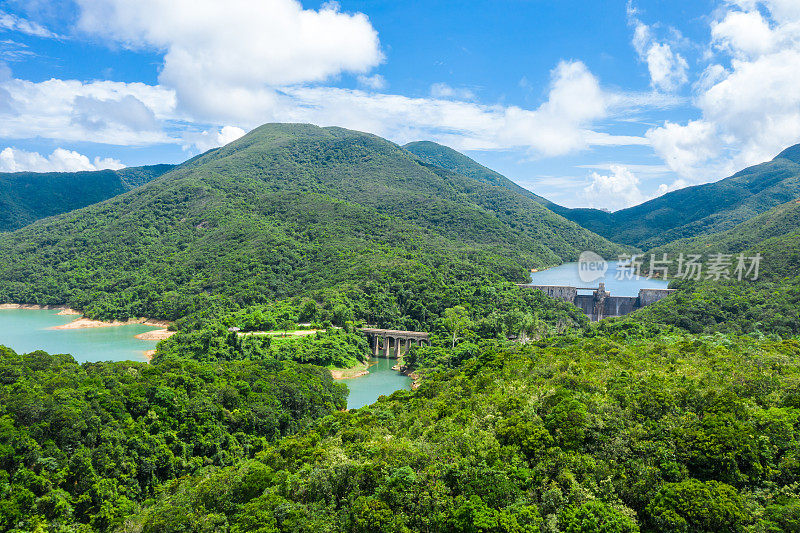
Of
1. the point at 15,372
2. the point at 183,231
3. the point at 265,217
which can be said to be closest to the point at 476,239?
the point at 265,217

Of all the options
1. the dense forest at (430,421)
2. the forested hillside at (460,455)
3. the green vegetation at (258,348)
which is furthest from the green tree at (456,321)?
the forested hillside at (460,455)

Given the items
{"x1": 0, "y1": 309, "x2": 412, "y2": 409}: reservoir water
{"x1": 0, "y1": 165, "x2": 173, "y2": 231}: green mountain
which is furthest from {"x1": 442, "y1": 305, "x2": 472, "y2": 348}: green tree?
{"x1": 0, "y1": 165, "x2": 173, "y2": 231}: green mountain

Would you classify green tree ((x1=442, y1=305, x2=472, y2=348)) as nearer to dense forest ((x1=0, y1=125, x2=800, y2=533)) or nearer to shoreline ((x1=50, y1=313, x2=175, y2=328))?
dense forest ((x1=0, y1=125, x2=800, y2=533))

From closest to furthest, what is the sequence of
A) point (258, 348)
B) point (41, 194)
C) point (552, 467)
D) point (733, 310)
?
point (552, 467)
point (733, 310)
point (258, 348)
point (41, 194)

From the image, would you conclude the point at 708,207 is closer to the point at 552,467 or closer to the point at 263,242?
the point at 263,242

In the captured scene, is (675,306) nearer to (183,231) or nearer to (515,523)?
(515,523)

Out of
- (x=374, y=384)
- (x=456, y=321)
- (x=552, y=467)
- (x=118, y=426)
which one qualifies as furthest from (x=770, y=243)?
(x=118, y=426)

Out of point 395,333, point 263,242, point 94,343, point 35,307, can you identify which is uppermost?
point 263,242

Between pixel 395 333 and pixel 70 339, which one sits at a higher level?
pixel 395 333
